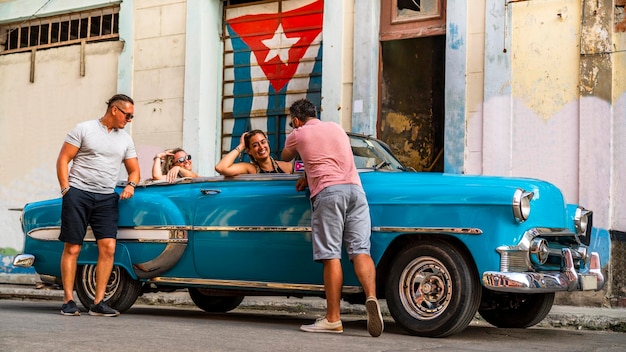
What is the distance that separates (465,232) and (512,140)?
14.6 feet

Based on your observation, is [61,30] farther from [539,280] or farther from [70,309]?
[539,280]

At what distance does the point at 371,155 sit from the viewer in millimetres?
7188

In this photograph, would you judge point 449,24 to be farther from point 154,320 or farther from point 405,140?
point 154,320

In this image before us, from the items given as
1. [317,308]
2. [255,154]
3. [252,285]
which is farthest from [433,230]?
[317,308]

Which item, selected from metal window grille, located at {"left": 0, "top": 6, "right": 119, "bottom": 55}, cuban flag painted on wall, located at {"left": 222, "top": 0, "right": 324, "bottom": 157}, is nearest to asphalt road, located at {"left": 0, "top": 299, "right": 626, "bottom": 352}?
cuban flag painted on wall, located at {"left": 222, "top": 0, "right": 324, "bottom": 157}

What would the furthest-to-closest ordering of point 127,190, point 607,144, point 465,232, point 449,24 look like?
1. point 449,24
2. point 607,144
3. point 127,190
4. point 465,232

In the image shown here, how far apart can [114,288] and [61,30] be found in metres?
7.63

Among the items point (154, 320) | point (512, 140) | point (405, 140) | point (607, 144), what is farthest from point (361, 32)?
point (154, 320)

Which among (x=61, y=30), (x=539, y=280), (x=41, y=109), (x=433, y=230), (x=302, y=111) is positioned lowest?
(x=539, y=280)

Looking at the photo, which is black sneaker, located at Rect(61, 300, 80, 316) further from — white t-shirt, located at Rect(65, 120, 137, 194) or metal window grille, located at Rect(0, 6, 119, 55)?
metal window grille, located at Rect(0, 6, 119, 55)

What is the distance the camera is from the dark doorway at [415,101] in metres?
11.7

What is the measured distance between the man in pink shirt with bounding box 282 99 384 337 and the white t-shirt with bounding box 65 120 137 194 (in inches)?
74.0

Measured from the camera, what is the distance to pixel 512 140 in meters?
10.1

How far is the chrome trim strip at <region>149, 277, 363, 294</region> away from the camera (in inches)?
254
